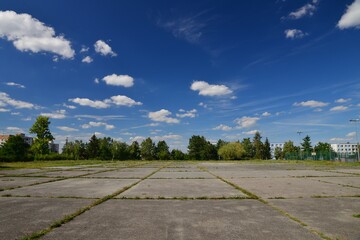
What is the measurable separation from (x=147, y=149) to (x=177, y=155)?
49.2 feet

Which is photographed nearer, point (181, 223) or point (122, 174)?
point (181, 223)

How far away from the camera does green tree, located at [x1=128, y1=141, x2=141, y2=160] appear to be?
124m

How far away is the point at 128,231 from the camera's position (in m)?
5.45

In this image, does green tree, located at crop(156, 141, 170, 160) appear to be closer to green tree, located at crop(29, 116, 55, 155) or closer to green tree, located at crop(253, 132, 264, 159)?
green tree, located at crop(253, 132, 264, 159)

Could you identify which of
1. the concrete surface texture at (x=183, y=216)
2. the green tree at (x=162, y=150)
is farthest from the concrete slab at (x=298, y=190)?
the green tree at (x=162, y=150)

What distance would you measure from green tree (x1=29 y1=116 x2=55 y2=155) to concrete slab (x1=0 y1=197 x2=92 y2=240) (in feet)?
→ 213

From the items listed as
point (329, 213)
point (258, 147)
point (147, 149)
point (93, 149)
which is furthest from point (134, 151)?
point (329, 213)

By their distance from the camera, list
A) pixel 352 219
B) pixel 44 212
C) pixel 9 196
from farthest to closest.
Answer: pixel 9 196, pixel 44 212, pixel 352 219

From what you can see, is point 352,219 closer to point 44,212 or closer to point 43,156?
point 44,212

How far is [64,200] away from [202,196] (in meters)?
4.68

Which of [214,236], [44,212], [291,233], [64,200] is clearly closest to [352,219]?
[291,233]

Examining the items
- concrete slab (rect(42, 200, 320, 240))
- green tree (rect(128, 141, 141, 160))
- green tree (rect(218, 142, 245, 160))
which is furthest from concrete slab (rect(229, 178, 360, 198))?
green tree (rect(218, 142, 245, 160))

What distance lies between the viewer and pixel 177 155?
134000 millimetres

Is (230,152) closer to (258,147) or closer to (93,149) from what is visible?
(258,147)
